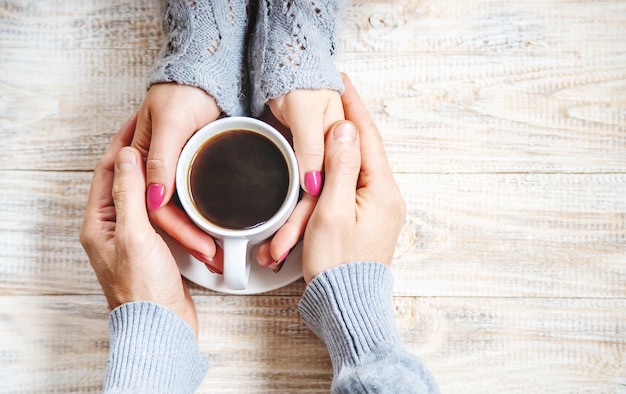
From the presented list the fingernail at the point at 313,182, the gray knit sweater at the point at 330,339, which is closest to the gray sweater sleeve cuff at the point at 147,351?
the gray knit sweater at the point at 330,339

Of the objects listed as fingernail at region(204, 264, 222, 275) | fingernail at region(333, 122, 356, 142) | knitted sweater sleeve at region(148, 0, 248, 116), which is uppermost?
knitted sweater sleeve at region(148, 0, 248, 116)

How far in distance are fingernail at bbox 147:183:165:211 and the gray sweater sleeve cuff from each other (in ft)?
0.44

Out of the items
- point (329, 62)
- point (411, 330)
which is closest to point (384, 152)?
point (329, 62)

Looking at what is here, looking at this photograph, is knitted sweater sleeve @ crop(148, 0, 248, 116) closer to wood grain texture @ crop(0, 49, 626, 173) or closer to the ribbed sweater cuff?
wood grain texture @ crop(0, 49, 626, 173)

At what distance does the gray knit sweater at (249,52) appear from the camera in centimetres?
78

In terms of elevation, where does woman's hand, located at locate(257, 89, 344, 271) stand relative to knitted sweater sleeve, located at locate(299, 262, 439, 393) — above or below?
above

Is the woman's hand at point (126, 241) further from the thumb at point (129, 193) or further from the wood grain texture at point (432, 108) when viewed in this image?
the wood grain texture at point (432, 108)

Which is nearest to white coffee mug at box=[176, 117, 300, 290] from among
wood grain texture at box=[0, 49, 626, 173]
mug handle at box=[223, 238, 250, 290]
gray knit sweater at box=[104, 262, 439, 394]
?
mug handle at box=[223, 238, 250, 290]

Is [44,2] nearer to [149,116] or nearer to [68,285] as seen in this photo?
[149,116]

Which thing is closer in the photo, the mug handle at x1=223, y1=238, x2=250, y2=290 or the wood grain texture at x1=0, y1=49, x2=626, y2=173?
the mug handle at x1=223, y1=238, x2=250, y2=290

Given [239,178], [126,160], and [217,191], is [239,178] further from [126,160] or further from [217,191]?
[126,160]

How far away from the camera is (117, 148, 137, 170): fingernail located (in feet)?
2.47

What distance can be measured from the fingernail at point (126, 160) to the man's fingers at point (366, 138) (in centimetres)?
31

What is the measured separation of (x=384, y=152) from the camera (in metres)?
0.84
